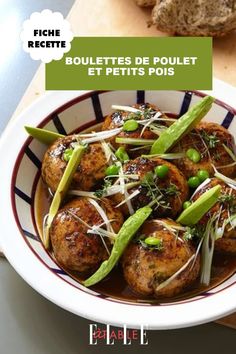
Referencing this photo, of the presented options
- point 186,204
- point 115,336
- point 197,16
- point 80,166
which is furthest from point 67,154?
point 197,16

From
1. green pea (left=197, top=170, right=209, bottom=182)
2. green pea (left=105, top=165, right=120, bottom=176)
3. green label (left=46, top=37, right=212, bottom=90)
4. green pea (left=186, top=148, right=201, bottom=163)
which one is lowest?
A: green pea (left=197, top=170, right=209, bottom=182)

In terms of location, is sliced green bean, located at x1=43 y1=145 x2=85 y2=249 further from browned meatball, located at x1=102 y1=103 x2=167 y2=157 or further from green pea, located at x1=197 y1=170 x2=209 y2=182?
green pea, located at x1=197 y1=170 x2=209 y2=182

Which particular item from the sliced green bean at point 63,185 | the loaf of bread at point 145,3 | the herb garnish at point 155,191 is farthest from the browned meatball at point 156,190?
the loaf of bread at point 145,3

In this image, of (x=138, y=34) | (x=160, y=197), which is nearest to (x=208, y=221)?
(x=160, y=197)

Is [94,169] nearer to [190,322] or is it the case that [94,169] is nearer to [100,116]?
[100,116]

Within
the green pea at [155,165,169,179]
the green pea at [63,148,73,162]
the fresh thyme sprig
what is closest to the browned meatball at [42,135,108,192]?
the green pea at [63,148,73,162]

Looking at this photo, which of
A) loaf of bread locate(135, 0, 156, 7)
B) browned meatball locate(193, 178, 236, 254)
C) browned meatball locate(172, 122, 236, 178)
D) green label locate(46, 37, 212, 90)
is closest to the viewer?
browned meatball locate(193, 178, 236, 254)
